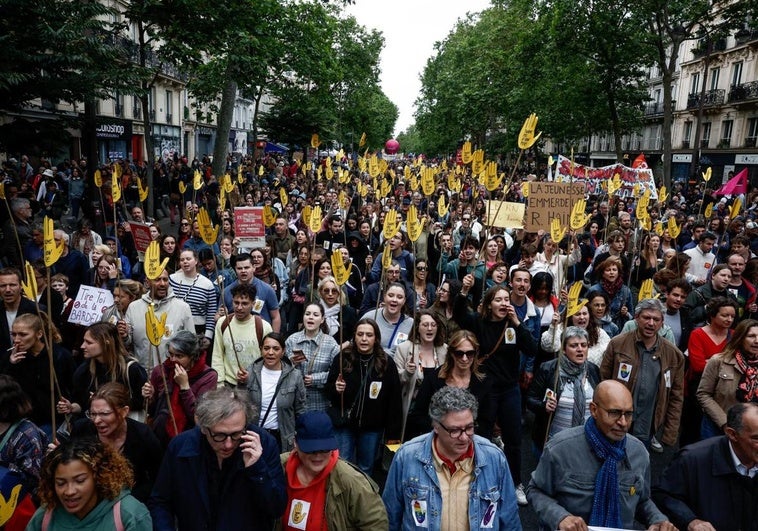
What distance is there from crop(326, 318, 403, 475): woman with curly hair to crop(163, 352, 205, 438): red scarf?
96 cm

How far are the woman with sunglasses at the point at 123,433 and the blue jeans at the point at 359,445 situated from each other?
1.42 metres

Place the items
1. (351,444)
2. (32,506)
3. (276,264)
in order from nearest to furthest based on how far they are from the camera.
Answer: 1. (32,506)
2. (351,444)
3. (276,264)

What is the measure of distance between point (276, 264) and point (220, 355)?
3.20m

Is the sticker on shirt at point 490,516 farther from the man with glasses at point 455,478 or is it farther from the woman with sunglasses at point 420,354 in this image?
the woman with sunglasses at point 420,354

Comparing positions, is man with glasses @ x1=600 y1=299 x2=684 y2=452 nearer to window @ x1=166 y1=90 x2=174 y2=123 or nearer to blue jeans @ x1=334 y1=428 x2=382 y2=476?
blue jeans @ x1=334 y1=428 x2=382 y2=476

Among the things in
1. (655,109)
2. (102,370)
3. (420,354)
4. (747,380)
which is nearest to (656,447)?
(747,380)

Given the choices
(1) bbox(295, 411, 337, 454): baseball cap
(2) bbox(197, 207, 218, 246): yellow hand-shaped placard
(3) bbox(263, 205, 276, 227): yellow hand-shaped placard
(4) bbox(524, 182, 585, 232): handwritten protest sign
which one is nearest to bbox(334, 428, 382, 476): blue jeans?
(1) bbox(295, 411, 337, 454): baseball cap

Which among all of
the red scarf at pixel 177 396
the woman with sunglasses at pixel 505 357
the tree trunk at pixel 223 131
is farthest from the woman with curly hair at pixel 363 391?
the tree trunk at pixel 223 131

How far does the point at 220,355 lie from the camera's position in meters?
4.92

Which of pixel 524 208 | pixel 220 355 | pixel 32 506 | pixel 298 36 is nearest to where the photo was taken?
pixel 32 506

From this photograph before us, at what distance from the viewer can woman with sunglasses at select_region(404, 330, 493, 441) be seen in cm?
402

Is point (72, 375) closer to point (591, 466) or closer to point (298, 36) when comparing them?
point (591, 466)

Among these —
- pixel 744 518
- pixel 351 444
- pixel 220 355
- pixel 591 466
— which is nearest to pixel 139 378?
pixel 220 355

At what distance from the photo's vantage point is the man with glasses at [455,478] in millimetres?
2799
